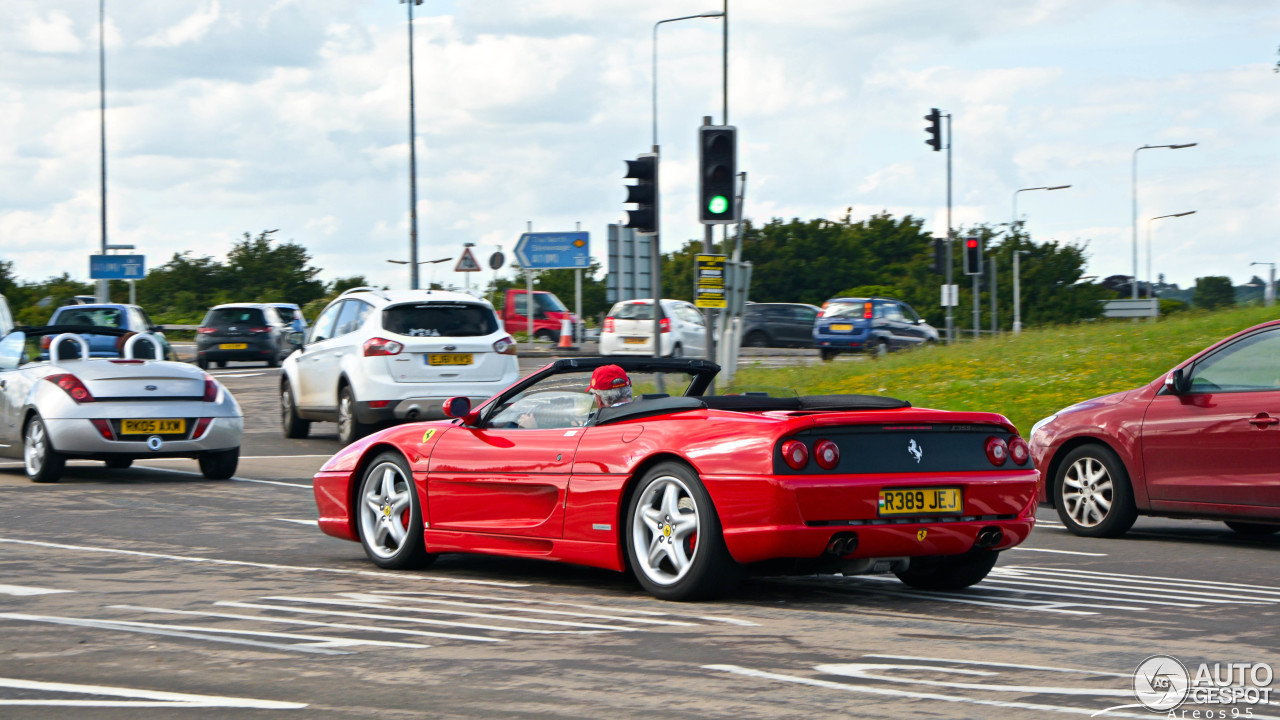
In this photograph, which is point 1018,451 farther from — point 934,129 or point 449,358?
point 934,129

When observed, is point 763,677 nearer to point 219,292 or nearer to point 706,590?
point 706,590

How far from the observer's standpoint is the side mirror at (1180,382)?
10.2m

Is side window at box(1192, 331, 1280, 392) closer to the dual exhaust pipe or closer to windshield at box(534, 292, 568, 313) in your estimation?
the dual exhaust pipe

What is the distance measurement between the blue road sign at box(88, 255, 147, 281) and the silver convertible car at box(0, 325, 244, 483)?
3784cm

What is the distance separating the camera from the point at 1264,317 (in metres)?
24.8

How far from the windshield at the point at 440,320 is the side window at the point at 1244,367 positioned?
30.3 feet

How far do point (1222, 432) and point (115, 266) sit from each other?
152ft

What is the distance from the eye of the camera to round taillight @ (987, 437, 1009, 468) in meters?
7.33

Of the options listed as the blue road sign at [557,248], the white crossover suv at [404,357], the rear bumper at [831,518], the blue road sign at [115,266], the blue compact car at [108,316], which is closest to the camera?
the rear bumper at [831,518]

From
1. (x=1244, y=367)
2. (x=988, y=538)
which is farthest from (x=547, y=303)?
(x=988, y=538)

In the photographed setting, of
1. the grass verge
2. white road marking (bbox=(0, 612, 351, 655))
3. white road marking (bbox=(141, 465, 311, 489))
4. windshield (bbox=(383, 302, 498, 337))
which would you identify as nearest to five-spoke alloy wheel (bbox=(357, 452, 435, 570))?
white road marking (bbox=(0, 612, 351, 655))

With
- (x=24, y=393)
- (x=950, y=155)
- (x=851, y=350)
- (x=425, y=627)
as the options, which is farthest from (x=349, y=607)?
(x=950, y=155)

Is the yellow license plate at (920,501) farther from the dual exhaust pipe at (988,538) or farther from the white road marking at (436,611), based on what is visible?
the white road marking at (436,611)

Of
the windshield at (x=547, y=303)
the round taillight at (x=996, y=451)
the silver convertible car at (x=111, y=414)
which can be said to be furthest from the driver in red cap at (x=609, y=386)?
the windshield at (x=547, y=303)
